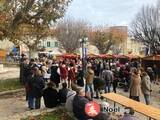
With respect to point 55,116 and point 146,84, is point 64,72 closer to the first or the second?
point 146,84

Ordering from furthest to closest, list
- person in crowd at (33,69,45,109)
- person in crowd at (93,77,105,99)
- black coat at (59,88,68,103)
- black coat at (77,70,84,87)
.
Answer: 1. black coat at (77,70,84,87)
2. person in crowd at (93,77,105,99)
3. person in crowd at (33,69,45,109)
4. black coat at (59,88,68,103)

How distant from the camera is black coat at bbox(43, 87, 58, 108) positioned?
1678 cm

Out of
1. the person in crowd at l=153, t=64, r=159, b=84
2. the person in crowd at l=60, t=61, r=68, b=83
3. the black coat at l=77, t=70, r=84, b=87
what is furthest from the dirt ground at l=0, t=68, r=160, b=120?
the person in crowd at l=153, t=64, r=159, b=84

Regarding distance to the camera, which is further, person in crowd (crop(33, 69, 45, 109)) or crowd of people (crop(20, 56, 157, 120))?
person in crowd (crop(33, 69, 45, 109))

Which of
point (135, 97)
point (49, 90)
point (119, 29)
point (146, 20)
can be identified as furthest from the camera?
point (119, 29)

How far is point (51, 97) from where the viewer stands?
16.7m

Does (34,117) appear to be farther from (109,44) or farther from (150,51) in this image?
(109,44)

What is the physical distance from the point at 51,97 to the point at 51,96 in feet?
0.12

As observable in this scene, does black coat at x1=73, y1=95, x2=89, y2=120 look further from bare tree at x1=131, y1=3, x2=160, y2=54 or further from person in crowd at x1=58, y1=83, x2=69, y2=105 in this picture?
bare tree at x1=131, y1=3, x2=160, y2=54

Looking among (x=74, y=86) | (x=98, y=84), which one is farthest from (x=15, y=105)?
(x=74, y=86)

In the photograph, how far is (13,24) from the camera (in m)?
27.8

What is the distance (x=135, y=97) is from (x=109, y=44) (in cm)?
7594

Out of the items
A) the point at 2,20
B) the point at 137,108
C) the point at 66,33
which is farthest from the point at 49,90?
the point at 66,33

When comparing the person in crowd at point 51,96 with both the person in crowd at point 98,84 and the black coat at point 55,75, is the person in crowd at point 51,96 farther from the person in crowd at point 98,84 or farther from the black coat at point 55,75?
the black coat at point 55,75
